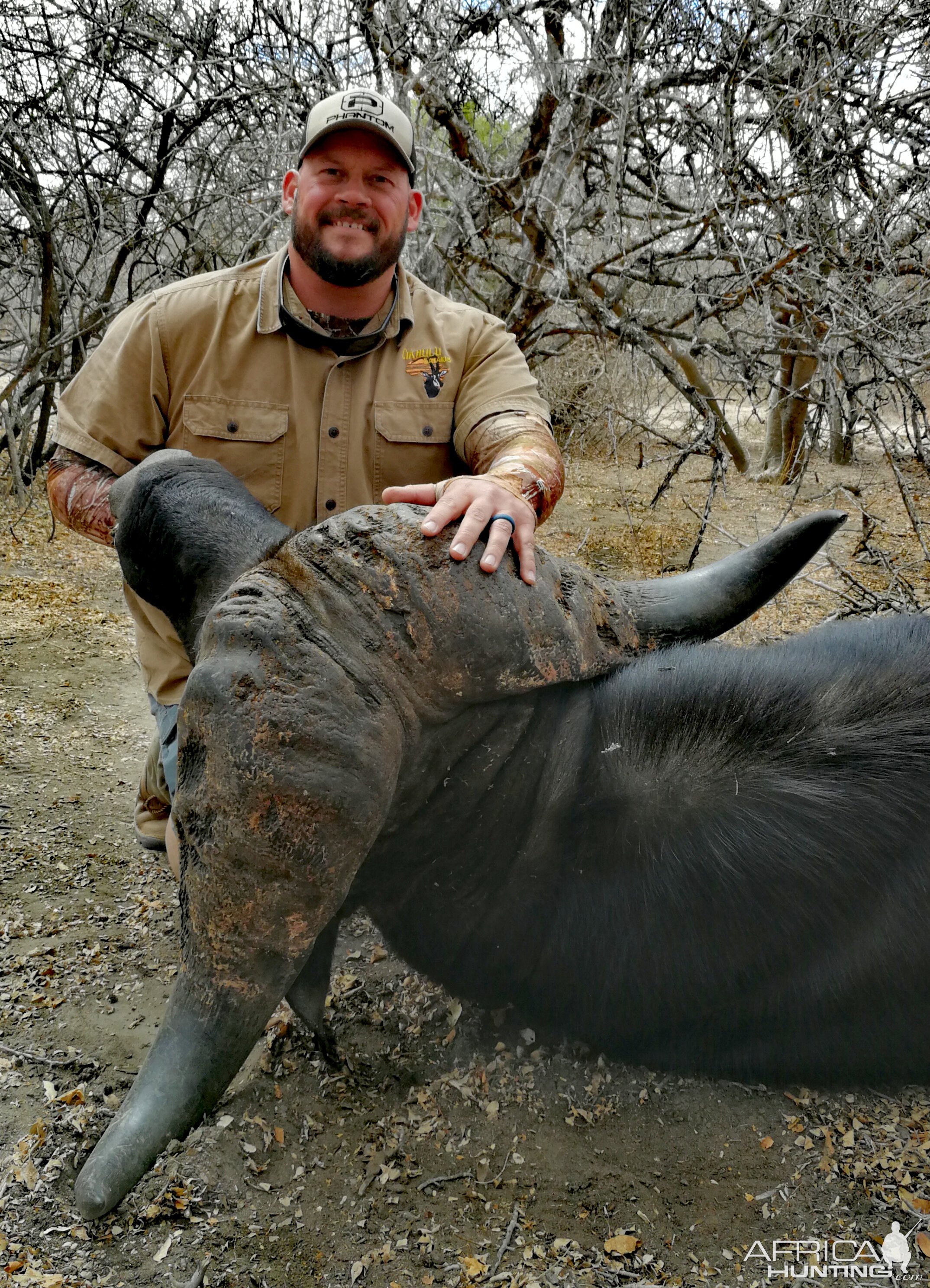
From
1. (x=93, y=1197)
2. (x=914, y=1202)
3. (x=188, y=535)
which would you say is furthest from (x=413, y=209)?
(x=914, y=1202)

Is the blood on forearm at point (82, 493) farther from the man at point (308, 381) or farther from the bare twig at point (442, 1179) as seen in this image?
the bare twig at point (442, 1179)

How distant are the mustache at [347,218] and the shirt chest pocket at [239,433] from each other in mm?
617

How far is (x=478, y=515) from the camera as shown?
174cm

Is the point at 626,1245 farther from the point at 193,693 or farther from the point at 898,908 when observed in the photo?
the point at 193,693

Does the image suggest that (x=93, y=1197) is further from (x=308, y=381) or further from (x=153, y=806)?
(x=308, y=381)

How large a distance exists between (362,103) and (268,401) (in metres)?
1.02

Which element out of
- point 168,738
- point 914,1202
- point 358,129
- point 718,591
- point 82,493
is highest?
point 358,129

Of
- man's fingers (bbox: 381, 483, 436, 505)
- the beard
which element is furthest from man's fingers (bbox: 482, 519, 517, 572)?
the beard

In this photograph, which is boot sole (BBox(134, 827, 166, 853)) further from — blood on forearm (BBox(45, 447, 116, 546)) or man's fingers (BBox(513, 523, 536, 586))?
man's fingers (BBox(513, 523, 536, 586))

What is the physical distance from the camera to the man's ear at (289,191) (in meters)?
3.61

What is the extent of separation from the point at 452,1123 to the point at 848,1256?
2.77ft

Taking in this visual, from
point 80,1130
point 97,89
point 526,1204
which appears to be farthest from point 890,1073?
point 97,89

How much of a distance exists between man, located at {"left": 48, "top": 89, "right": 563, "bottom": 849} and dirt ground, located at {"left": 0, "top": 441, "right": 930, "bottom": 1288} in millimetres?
819

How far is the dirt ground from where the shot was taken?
1.90 m
